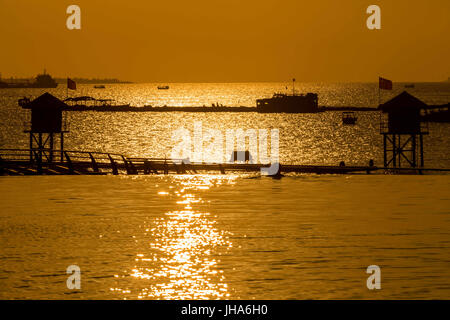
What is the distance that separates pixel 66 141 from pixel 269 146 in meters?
40.9

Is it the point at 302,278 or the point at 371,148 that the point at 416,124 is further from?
the point at 371,148

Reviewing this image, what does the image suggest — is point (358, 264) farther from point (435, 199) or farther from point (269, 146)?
point (269, 146)

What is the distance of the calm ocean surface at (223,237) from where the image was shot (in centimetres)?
1520

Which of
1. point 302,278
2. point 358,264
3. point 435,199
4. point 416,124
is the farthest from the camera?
point 416,124

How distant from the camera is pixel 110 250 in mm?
18906

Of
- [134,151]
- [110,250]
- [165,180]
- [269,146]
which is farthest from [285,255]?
[269,146]

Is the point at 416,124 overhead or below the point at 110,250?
overhead

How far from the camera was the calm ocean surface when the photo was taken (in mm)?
15195

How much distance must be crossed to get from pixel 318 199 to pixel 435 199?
4.19 meters

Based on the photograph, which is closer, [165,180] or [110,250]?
[110,250]

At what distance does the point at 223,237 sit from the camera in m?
20.7
